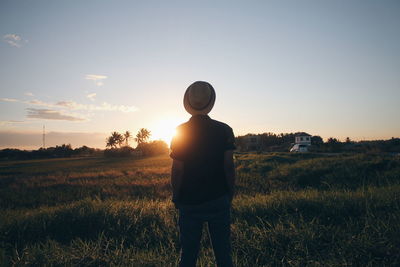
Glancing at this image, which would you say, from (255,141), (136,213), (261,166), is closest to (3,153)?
(255,141)

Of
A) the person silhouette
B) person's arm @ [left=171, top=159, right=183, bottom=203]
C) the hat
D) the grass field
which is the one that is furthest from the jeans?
the grass field

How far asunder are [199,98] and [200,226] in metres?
1.28

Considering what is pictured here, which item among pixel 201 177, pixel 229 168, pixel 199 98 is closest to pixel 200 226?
pixel 201 177

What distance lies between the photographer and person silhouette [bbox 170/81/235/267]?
236 cm

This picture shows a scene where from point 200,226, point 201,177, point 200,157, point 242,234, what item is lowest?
point 242,234

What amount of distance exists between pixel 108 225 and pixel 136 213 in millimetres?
706

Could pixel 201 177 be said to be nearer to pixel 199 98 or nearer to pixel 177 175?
pixel 177 175

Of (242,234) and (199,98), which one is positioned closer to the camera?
(199,98)

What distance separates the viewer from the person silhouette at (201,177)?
2.36 meters

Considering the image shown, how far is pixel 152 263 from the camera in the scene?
3.46m

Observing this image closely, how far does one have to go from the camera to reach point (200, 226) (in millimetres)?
2381

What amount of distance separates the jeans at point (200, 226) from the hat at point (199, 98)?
0.93m

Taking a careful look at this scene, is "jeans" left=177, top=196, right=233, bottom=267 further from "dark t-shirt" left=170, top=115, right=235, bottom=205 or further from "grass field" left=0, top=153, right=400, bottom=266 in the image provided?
"grass field" left=0, top=153, right=400, bottom=266

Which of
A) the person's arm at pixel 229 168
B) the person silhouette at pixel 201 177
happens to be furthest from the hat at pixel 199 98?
the person's arm at pixel 229 168
